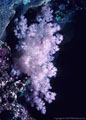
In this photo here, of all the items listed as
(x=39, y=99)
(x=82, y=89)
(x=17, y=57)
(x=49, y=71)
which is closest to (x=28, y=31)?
(x=17, y=57)

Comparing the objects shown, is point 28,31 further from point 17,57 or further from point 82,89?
point 82,89

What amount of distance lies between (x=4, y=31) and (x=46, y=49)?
42.2 inches

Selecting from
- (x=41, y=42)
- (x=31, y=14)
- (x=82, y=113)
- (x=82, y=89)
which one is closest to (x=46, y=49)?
(x=41, y=42)

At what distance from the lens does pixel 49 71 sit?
4652 millimetres

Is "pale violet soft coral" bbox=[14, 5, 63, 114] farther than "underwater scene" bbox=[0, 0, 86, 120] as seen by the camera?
Yes

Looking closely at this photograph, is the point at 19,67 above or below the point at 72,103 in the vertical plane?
above

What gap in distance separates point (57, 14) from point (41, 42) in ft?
3.74

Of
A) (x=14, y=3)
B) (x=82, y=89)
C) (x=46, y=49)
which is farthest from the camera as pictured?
(x=82, y=89)

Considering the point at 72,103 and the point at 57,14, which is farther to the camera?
the point at 72,103

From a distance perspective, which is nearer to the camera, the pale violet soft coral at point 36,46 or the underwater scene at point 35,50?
the underwater scene at point 35,50

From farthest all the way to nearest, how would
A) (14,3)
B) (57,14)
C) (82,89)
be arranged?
(82,89) → (57,14) → (14,3)

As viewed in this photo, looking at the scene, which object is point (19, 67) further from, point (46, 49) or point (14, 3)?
point (14, 3)

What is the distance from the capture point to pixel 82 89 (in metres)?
6.27

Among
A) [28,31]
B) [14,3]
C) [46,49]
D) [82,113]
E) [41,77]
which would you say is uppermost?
[14,3]
